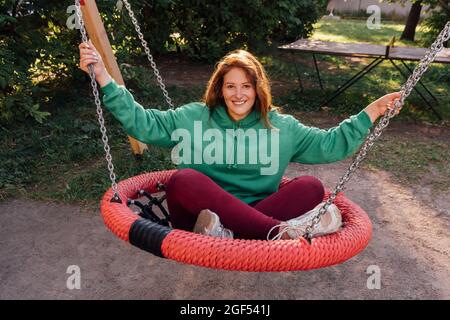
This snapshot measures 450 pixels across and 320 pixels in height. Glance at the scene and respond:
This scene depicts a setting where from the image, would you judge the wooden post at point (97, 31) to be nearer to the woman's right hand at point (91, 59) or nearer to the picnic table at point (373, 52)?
the woman's right hand at point (91, 59)

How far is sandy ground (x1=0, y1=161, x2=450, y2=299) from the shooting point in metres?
2.57

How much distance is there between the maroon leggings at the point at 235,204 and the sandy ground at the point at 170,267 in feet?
1.74

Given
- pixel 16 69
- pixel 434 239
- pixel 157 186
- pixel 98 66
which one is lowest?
pixel 434 239

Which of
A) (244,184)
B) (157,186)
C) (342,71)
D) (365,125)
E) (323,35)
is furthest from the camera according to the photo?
(323,35)

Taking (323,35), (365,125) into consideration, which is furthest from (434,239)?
(323,35)

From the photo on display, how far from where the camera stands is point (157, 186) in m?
2.70

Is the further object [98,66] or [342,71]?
[342,71]

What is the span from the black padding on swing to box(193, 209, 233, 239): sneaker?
20cm

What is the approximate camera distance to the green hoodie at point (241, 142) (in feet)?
7.73

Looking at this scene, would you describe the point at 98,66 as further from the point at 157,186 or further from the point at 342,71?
the point at 342,71

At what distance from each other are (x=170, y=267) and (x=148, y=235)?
101cm

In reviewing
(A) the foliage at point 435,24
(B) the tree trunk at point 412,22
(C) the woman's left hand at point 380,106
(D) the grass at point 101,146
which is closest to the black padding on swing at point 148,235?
(C) the woman's left hand at point 380,106

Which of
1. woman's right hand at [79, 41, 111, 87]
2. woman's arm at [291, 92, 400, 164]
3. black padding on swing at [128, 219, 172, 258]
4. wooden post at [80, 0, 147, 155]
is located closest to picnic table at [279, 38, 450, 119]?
wooden post at [80, 0, 147, 155]

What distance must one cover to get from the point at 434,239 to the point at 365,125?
53.6 inches
